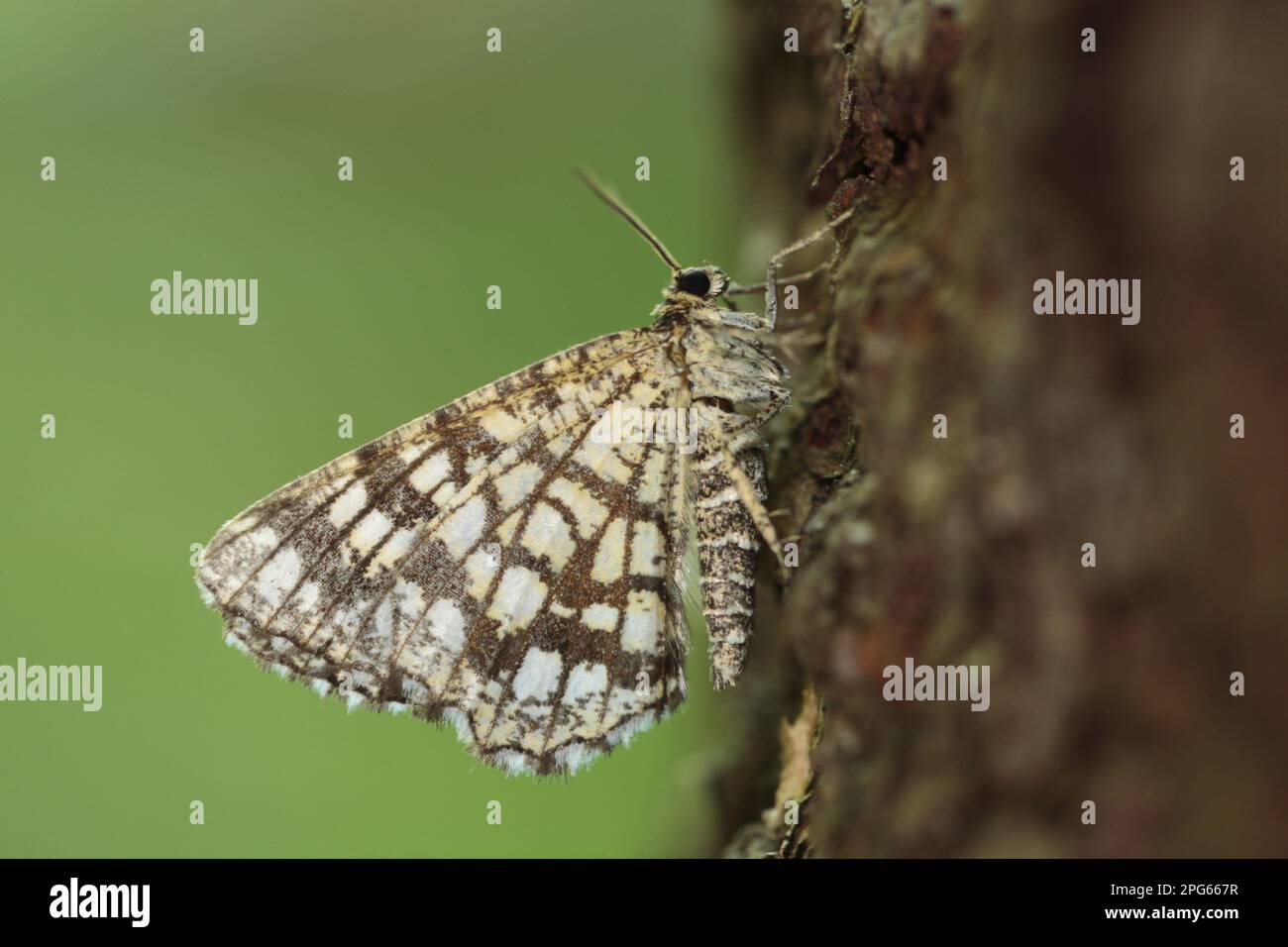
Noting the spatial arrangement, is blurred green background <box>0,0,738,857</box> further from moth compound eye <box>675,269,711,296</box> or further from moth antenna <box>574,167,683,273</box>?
moth compound eye <box>675,269,711,296</box>

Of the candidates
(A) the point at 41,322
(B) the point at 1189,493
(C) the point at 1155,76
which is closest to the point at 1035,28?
(C) the point at 1155,76

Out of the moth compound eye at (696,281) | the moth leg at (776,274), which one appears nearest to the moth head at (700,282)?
the moth compound eye at (696,281)

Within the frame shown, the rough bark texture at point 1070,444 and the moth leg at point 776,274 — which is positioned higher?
the moth leg at point 776,274

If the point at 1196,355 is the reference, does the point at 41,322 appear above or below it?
above

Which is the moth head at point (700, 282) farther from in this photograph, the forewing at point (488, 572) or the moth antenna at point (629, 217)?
the forewing at point (488, 572)

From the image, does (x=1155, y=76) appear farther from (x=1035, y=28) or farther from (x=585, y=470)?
(x=585, y=470)

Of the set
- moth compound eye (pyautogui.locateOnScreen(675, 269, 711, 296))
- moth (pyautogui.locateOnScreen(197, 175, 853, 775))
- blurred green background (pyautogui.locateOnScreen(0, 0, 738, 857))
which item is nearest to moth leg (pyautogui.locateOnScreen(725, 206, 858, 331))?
moth (pyautogui.locateOnScreen(197, 175, 853, 775))

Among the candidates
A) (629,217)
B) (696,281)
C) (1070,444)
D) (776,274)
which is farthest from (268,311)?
(1070,444)
